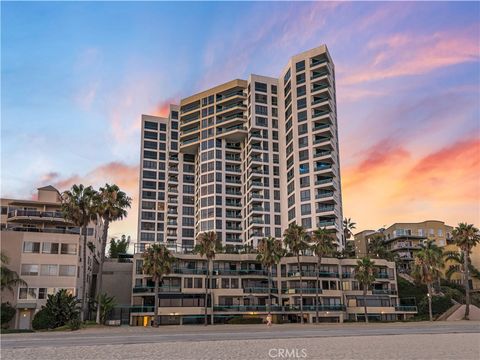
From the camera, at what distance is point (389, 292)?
86312mm

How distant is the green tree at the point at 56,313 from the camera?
5862 centimetres

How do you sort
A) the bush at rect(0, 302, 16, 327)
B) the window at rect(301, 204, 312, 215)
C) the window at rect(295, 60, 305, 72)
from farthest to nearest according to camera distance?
the window at rect(295, 60, 305, 72) < the window at rect(301, 204, 312, 215) < the bush at rect(0, 302, 16, 327)

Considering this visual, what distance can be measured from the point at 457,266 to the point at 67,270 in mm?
85337

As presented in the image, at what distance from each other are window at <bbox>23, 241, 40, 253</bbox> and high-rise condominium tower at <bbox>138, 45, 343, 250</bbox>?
52.6m

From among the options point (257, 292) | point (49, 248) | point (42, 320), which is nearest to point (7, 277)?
point (42, 320)

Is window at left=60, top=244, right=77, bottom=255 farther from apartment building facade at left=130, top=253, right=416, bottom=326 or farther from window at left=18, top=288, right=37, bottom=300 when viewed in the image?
apartment building facade at left=130, top=253, right=416, bottom=326

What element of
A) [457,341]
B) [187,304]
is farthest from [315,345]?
[187,304]

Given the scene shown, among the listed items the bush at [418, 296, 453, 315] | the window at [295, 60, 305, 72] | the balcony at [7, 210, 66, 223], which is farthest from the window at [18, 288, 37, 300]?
the window at [295, 60, 305, 72]

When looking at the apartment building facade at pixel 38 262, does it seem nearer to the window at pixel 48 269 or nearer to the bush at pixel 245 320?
the window at pixel 48 269

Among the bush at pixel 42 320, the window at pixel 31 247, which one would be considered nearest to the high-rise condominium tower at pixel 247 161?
the window at pixel 31 247

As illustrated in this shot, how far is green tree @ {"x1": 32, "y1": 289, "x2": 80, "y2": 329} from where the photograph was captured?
58625 mm

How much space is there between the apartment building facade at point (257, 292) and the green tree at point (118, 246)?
1769 inches

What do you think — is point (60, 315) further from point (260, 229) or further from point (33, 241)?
point (260, 229)

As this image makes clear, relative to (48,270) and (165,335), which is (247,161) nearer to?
(48,270)
